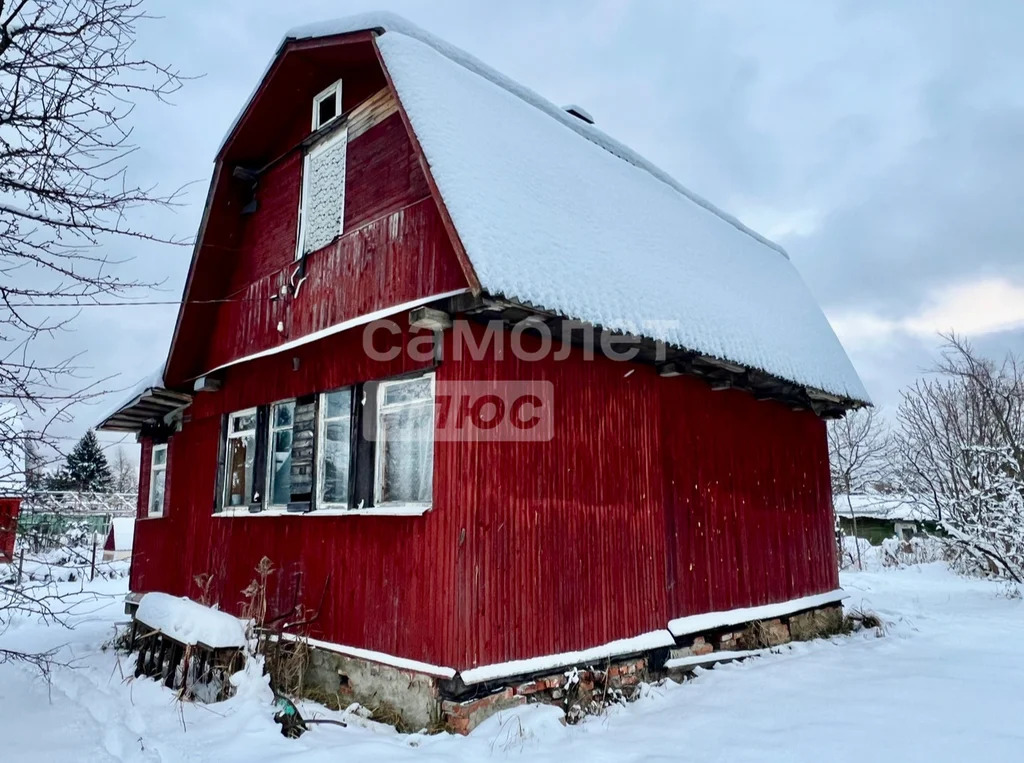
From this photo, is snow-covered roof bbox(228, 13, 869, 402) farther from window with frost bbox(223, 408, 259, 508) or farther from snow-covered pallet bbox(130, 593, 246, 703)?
window with frost bbox(223, 408, 259, 508)

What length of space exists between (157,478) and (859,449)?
35.9m

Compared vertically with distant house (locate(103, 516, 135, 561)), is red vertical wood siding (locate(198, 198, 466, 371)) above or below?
above

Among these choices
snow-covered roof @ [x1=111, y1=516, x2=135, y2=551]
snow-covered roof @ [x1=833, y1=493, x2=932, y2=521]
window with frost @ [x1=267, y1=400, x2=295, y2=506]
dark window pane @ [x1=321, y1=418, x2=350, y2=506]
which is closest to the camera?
dark window pane @ [x1=321, y1=418, x2=350, y2=506]

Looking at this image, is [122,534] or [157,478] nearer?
[157,478]

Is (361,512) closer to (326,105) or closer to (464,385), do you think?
(464,385)

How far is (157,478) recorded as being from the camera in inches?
501

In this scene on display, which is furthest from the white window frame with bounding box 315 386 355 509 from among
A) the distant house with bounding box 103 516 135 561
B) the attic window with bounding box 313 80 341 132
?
the distant house with bounding box 103 516 135 561

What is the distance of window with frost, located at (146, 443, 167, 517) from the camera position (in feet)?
41.1

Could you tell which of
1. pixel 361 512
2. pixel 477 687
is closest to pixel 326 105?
pixel 361 512

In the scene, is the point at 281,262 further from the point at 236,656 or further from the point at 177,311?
the point at 236,656

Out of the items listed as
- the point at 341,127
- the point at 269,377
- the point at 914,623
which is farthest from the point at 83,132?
the point at 914,623

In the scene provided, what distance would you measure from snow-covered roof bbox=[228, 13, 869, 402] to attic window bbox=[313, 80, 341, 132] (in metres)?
0.66

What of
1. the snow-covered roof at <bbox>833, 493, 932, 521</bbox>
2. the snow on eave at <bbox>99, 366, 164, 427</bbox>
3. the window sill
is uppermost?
the snow on eave at <bbox>99, 366, 164, 427</bbox>

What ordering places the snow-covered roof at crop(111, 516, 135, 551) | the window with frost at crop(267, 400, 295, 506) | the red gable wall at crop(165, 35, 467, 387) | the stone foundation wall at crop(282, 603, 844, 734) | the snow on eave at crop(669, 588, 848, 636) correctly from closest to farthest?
the stone foundation wall at crop(282, 603, 844, 734), the red gable wall at crop(165, 35, 467, 387), the snow on eave at crop(669, 588, 848, 636), the window with frost at crop(267, 400, 295, 506), the snow-covered roof at crop(111, 516, 135, 551)
